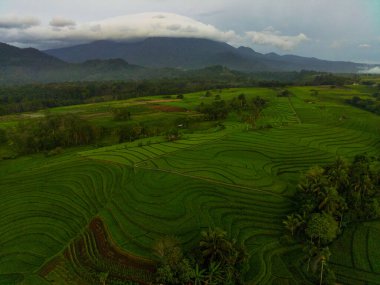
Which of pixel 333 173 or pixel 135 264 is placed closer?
pixel 135 264

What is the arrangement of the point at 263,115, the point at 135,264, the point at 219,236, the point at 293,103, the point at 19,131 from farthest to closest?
the point at 293,103 → the point at 263,115 → the point at 19,131 → the point at 135,264 → the point at 219,236

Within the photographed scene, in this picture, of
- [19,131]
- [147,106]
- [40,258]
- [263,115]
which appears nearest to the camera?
[40,258]

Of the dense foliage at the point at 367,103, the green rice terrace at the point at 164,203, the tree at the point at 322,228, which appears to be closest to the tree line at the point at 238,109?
the green rice terrace at the point at 164,203

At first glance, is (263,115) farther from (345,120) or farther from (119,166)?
(119,166)

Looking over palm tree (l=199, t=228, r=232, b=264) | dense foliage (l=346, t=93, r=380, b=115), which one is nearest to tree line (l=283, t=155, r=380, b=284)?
palm tree (l=199, t=228, r=232, b=264)

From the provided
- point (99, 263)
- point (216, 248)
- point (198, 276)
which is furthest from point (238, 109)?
point (198, 276)

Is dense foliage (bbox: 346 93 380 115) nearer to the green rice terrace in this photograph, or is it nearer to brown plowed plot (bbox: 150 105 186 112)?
the green rice terrace

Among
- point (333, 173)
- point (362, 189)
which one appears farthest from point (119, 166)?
point (362, 189)
